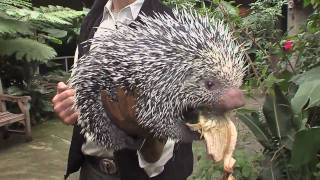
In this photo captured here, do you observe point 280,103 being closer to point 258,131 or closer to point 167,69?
point 258,131

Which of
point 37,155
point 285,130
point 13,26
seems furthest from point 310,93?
point 13,26

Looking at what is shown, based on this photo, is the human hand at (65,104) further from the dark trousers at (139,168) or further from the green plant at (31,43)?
the green plant at (31,43)

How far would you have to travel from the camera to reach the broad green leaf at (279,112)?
106 inches

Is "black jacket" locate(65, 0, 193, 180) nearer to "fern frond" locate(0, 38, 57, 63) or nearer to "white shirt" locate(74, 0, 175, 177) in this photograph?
"white shirt" locate(74, 0, 175, 177)

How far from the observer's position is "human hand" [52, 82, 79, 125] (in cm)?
114

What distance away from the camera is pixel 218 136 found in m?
0.88

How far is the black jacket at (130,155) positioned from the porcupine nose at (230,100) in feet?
1.35

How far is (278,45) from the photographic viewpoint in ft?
10.9

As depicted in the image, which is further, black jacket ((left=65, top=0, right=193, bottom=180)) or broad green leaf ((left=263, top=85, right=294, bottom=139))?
broad green leaf ((left=263, top=85, right=294, bottom=139))

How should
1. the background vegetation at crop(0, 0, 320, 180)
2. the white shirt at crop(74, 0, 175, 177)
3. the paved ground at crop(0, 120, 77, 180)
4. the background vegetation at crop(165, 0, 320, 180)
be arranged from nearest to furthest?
the white shirt at crop(74, 0, 175, 177) → the background vegetation at crop(0, 0, 320, 180) → the background vegetation at crop(165, 0, 320, 180) → the paved ground at crop(0, 120, 77, 180)

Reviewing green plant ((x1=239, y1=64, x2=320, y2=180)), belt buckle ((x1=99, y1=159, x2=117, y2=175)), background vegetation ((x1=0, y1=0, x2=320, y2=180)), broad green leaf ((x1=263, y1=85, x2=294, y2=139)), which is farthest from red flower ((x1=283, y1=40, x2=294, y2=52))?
belt buckle ((x1=99, y1=159, x2=117, y2=175))

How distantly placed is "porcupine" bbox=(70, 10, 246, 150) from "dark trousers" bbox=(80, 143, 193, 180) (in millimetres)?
328

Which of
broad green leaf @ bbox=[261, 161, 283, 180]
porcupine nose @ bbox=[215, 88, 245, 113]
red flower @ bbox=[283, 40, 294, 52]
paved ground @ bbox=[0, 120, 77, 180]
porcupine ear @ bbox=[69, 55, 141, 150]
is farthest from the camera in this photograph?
paved ground @ bbox=[0, 120, 77, 180]

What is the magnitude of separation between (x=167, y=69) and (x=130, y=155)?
17.7 inches
